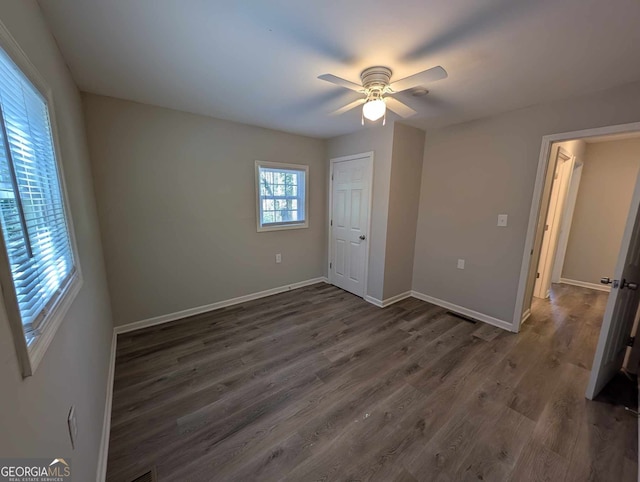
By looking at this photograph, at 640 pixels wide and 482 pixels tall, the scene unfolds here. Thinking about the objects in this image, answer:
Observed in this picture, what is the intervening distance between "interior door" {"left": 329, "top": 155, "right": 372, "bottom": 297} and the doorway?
1782 millimetres

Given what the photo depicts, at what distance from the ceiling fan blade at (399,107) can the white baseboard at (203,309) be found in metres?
2.74

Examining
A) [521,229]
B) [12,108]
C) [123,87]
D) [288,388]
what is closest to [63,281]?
[12,108]

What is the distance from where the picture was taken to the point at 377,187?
323cm

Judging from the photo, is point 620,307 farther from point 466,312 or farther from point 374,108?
point 374,108

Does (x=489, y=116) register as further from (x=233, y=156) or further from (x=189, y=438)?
(x=189, y=438)

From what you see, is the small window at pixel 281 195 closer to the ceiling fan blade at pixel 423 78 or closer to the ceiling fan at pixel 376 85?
the ceiling fan at pixel 376 85

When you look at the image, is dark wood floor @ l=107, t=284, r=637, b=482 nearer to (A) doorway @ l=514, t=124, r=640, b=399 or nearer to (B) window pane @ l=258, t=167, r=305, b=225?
(A) doorway @ l=514, t=124, r=640, b=399

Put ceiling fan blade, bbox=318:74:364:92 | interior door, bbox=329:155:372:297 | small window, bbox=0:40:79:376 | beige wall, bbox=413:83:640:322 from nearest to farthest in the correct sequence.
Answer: small window, bbox=0:40:79:376 < ceiling fan blade, bbox=318:74:364:92 < beige wall, bbox=413:83:640:322 < interior door, bbox=329:155:372:297

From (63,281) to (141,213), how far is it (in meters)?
1.68

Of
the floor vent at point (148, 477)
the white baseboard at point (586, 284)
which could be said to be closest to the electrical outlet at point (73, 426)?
the floor vent at point (148, 477)

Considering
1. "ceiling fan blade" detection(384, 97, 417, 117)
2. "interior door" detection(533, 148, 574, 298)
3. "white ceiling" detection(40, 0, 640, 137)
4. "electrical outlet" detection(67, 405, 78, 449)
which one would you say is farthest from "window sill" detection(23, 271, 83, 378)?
"interior door" detection(533, 148, 574, 298)

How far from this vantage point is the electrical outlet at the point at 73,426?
97cm

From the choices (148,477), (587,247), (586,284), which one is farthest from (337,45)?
(586,284)

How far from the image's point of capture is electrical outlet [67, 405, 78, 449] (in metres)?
0.97
